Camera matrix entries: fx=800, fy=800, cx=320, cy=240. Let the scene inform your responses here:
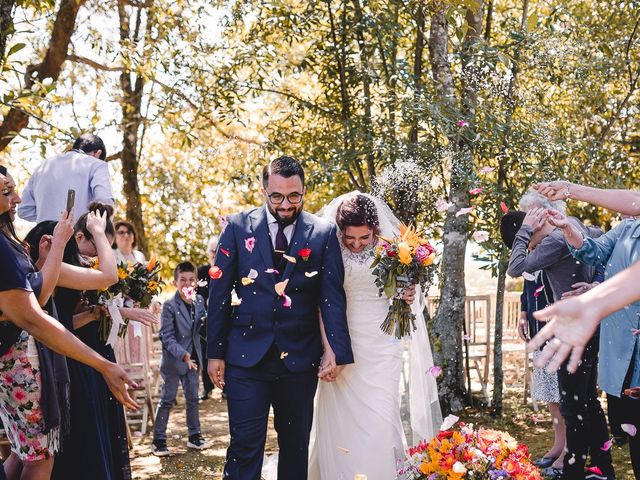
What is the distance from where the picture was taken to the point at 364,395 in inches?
202

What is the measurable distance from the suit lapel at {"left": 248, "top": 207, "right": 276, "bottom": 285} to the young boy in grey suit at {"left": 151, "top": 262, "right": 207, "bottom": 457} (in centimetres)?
277

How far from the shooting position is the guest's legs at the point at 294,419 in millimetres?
4633

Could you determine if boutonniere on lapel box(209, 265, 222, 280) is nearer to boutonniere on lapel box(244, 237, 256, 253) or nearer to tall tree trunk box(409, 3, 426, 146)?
boutonniere on lapel box(244, 237, 256, 253)

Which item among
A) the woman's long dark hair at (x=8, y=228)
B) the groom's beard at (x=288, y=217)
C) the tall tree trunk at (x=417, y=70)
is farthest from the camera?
the tall tree trunk at (x=417, y=70)

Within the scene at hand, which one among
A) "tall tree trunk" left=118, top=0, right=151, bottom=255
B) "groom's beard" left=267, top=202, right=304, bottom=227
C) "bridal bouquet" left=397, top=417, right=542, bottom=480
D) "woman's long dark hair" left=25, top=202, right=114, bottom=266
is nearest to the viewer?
"bridal bouquet" left=397, top=417, right=542, bottom=480

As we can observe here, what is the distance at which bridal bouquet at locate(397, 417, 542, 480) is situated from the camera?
3896 mm

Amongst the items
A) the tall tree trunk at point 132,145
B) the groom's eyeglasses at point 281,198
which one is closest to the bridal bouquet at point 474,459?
the groom's eyeglasses at point 281,198

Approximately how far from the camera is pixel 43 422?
3.89m

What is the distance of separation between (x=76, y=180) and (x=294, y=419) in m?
2.58

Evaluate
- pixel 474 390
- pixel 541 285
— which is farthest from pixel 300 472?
pixel 474 390

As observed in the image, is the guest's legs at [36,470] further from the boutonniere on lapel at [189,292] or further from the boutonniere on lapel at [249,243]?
the boutonniere on lapel at [189,292]

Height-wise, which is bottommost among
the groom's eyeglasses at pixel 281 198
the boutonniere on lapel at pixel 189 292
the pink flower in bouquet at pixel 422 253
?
the boutonniere on lapel at pixel 189 292

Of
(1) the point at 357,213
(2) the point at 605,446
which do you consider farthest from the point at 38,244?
(2) the point at 605,446

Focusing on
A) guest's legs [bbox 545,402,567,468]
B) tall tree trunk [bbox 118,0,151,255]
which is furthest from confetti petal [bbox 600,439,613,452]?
tall tree trunk [bbox 118,0,151,255]
